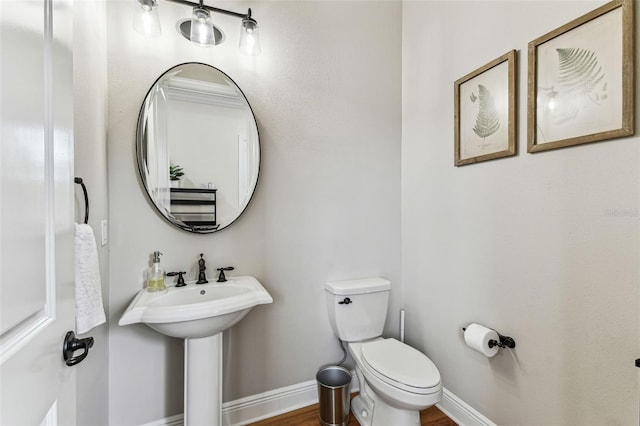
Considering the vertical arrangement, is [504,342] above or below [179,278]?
below

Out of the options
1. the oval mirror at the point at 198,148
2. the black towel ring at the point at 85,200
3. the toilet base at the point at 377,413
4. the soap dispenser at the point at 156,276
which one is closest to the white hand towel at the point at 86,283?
the black towel ring at the point at 85,200

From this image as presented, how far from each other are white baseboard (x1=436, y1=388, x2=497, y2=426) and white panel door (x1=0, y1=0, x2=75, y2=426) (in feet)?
5.77

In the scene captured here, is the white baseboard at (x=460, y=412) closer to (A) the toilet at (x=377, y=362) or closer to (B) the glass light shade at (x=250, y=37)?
(A) the toilet at (x=377, y=362)

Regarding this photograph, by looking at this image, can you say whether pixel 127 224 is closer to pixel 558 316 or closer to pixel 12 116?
pixel 12 116

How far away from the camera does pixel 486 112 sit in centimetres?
152

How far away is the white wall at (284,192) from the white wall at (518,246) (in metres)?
0.24

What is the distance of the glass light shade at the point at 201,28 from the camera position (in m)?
1.42

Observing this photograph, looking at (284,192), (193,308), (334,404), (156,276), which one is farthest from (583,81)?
(156,276)

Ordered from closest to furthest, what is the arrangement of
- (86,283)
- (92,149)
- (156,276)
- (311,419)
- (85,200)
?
(86,283), (85,200), (92,149), (156,276), (311,419)

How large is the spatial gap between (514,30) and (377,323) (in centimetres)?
172

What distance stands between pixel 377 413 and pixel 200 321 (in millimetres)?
1076

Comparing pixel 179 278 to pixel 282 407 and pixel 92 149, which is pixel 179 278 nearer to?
pixel 92 149

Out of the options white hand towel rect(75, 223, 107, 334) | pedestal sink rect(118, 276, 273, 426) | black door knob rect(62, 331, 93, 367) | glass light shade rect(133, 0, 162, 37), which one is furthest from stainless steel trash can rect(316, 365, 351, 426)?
glass light shade rect(133, 0, 162, 37)

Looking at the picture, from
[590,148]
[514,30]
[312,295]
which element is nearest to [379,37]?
[514,30]
